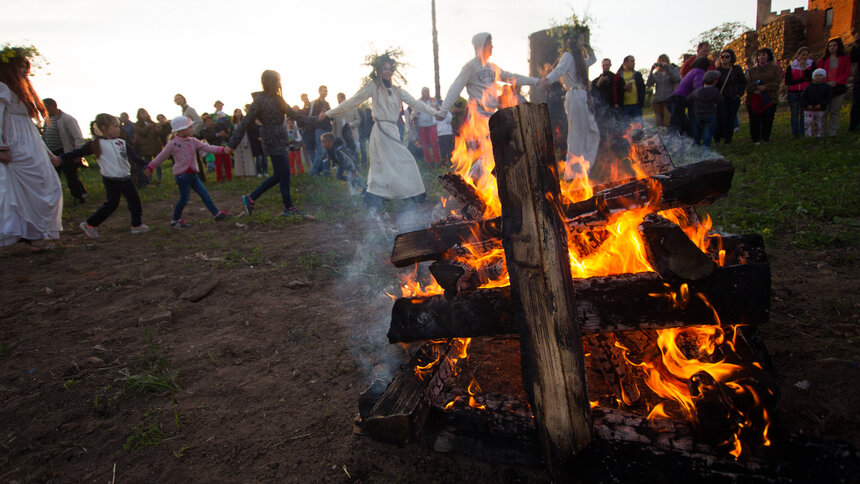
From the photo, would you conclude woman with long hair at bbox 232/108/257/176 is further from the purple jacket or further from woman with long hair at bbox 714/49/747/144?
woman with long hair at bbox 714/49/747/144

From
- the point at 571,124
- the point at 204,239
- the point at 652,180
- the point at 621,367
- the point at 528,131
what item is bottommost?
the point at 621,367

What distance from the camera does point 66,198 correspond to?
11.6 metres

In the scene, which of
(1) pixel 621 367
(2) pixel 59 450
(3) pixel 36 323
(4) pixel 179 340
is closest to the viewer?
(1) pixel 621 367

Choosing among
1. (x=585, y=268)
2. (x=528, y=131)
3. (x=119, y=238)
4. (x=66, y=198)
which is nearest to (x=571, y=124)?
(x=585, y=268)

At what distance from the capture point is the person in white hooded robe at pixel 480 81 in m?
6.69

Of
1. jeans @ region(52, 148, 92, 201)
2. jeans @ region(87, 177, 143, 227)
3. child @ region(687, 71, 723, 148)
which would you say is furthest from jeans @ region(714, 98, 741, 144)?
jeans @ region(52, 148, 92, 201)

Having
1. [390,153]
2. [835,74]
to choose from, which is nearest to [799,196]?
[390,153]

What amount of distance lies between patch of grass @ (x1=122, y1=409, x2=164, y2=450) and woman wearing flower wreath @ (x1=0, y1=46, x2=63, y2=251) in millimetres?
6067

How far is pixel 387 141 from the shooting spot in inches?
304

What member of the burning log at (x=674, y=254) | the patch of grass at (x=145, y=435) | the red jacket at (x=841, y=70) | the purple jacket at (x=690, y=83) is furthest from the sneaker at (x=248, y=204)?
the red jacket at (x=841, y=70)

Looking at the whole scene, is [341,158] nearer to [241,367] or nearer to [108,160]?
[108,160]

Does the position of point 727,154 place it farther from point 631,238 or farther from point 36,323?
point 36,323

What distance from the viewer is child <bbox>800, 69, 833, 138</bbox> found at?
9.38 m

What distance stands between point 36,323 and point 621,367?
5.38 meters
